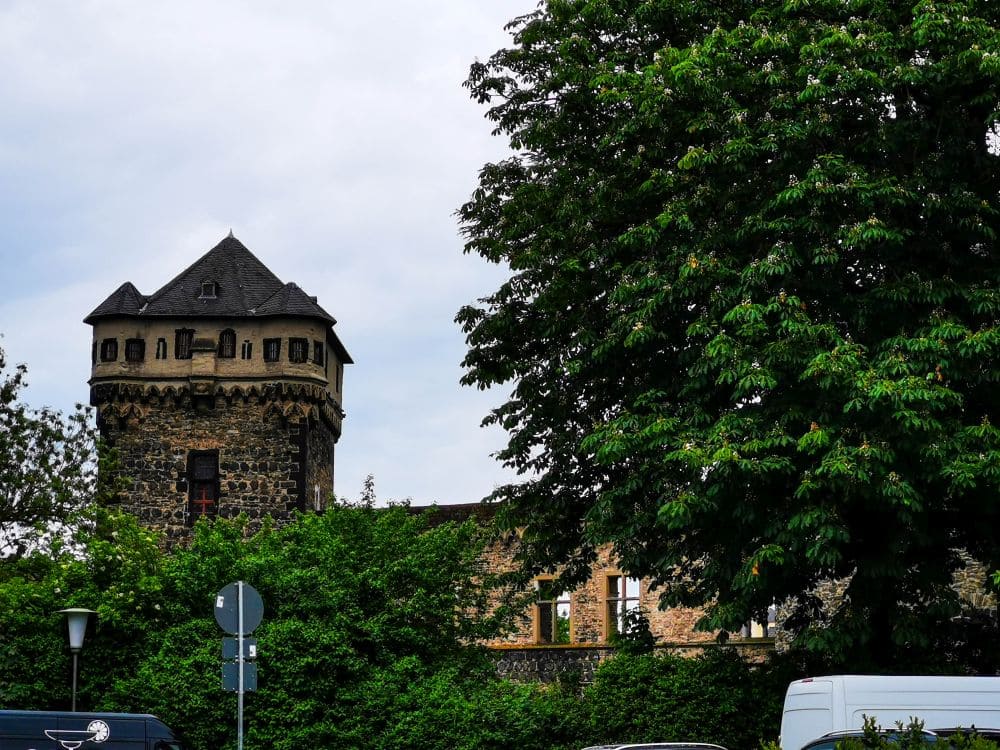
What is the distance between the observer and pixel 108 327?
4681 cm

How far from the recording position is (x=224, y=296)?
4725cm

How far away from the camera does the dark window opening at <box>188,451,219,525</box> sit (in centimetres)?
4412

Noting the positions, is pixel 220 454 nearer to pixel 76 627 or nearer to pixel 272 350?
pixel 272 350

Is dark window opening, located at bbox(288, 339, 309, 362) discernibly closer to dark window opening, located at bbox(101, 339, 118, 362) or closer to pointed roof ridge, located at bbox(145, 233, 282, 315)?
pointed roof ridge, located at bbox(145, 233, 282, 315)

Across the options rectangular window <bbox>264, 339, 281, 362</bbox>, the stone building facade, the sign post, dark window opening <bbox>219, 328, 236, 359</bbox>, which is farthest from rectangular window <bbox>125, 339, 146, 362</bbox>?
the sign post

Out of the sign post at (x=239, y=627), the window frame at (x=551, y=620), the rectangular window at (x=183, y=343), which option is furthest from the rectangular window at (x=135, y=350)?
the sign post at (x=239, y=627)

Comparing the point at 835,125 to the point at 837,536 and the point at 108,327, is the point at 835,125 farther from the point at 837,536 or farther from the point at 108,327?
the point at 108,327

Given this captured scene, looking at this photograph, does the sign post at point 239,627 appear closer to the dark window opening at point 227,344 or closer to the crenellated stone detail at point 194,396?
the crenellated stone detail at point 194,396

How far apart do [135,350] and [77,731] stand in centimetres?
3083

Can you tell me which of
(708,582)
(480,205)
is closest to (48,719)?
(708,582)

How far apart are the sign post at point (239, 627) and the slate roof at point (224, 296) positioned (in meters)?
31.1

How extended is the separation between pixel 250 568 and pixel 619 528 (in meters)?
6.28

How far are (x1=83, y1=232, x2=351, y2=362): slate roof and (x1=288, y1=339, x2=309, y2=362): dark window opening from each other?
783 mm

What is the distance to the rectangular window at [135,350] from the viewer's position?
46.0m
